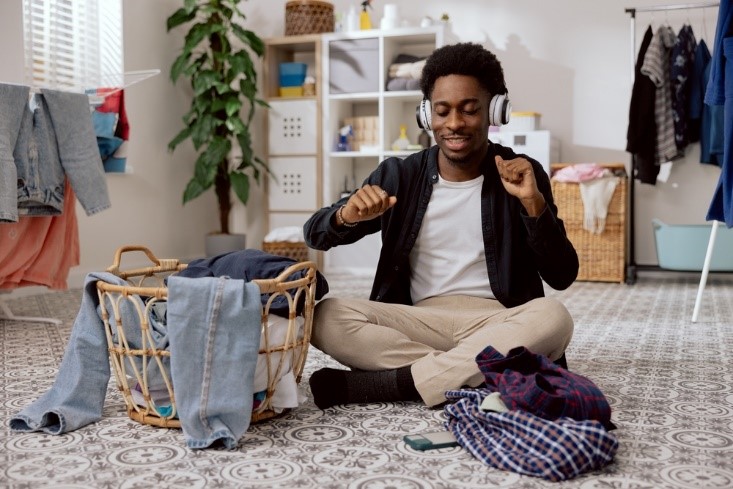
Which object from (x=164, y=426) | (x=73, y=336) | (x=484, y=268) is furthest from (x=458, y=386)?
(x=73, y=336)

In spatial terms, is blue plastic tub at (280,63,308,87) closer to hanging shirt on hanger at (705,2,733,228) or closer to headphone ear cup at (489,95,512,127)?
hanging shirt on hanger at (705,2,733,228)

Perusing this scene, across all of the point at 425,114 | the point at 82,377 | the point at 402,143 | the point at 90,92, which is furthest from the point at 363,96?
the point at 82,377

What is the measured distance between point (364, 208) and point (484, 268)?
41cm

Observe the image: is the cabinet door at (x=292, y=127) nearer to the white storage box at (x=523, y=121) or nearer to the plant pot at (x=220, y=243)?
the plant pot at (x=220, y=243)

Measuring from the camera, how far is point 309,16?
15.8 ft

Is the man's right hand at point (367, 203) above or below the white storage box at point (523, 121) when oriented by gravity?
below

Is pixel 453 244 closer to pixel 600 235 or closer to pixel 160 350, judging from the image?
pixel 160 350

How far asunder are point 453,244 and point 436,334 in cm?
22

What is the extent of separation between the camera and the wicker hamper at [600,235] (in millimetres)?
4215

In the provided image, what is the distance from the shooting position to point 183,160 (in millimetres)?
4848

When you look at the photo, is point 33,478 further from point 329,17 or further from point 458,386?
point 329,17

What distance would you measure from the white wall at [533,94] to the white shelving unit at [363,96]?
39cm

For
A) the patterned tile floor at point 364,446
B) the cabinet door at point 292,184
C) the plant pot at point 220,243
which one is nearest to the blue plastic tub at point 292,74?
the cabinet door at point 292,184

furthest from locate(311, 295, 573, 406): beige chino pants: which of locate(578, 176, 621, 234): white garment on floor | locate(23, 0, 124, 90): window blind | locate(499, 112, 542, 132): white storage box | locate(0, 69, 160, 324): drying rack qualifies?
locate(499, 112, 542, 132): white storage box
